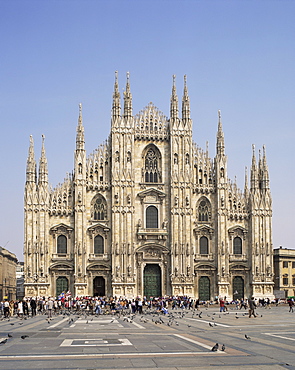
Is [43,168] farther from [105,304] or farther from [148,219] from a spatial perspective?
[105,304]

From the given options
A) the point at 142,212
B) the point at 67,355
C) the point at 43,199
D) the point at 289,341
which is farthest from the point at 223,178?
the point at 67,355

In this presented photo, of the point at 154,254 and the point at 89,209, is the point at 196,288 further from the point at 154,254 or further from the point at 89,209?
the point at 89,209

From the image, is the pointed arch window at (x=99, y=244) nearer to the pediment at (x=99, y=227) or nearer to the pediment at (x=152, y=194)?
the pediment at (x=99, y=227)

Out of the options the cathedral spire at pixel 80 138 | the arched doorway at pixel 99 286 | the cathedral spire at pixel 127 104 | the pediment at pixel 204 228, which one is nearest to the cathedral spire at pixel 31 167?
the cathedral spire at pixel 80 138

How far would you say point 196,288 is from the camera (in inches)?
2859

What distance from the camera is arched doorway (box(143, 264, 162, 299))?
72.1 m

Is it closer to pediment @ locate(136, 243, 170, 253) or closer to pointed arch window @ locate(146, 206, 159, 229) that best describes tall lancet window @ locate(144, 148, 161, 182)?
pointed arch window @ locate(146, 206, 159, 229)

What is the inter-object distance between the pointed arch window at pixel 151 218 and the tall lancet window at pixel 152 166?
3.47 m

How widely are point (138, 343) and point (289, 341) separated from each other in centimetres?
573

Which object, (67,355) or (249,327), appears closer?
(67,355)

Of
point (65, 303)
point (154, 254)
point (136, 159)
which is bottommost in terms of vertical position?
point (65, 303)

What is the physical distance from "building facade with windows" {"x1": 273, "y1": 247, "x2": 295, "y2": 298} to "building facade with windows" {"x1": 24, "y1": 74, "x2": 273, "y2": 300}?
103 feet

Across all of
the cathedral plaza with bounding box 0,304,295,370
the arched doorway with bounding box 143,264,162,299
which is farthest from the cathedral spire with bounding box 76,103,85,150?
the cathedral plaza with bounding box 0,304,295,370

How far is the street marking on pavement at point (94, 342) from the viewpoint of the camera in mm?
22513
